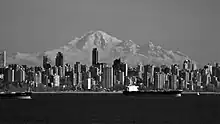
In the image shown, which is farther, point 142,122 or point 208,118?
point 208,118

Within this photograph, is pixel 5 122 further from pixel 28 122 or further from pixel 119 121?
pixel 119 121

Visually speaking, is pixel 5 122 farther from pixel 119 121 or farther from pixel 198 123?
pixel 198 123

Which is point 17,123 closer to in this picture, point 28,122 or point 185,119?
point 28,122

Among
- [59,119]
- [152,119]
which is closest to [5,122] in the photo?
[59,119]

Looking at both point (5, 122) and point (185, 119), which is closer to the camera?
point (5, 122)

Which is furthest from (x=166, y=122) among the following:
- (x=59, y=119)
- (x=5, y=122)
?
(x=5, y=122)

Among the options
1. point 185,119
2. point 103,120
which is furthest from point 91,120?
point 185,119

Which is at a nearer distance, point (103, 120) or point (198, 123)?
point (198, 123)
